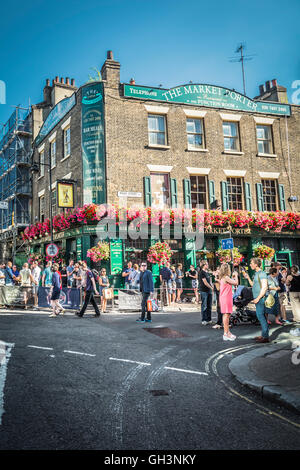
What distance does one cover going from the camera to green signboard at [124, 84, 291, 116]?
19.1 meters

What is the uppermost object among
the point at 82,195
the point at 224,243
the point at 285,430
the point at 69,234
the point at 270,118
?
the point at 270,118

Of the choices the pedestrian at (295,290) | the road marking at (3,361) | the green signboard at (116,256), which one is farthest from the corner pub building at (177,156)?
the road marking at (3,361)

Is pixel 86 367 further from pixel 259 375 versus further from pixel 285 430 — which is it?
pixel 285 430

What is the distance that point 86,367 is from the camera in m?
5.67

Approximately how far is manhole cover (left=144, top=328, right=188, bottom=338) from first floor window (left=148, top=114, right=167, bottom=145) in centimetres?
1217

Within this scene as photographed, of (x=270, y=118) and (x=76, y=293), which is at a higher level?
(x=270, y=118)

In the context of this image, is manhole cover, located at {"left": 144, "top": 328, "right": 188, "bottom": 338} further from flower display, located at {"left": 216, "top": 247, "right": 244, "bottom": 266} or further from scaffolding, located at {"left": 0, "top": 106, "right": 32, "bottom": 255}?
scaffolding, located at {"left": 0, "top": 106, "right": 32, "bottom": 255}

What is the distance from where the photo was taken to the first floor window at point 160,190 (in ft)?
61.4

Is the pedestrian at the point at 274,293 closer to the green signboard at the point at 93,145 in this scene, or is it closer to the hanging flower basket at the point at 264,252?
the hanging flower basket at the point at 264,252

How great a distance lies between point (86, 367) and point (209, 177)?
15749 mm

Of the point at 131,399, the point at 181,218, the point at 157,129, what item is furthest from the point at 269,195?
the point at 131,399

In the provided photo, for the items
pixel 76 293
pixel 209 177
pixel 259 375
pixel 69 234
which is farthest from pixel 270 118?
pixel 259 375

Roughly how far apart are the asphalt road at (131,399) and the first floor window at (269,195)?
14443 mm

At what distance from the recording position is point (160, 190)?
18938mm
